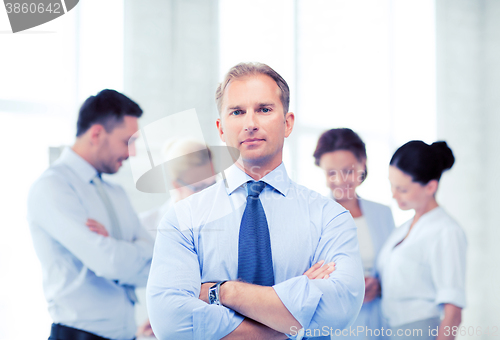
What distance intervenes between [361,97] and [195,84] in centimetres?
83

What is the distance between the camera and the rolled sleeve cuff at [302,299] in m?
1.06

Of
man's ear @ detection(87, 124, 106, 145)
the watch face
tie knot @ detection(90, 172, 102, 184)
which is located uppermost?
man's ear @ detection(87, 124, 106, 145)

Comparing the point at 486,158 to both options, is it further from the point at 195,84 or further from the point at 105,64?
the point at 105,64

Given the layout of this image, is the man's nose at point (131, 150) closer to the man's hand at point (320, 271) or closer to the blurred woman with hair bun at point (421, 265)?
the man's hand at point (320, 271)

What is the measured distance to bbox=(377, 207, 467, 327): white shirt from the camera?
1.67 meters

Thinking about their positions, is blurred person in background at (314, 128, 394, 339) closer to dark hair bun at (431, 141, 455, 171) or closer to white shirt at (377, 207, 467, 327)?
white shirt at (377, 207, 467, 327)

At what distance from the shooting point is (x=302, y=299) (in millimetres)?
1059

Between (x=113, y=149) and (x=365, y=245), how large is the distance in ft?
3.95

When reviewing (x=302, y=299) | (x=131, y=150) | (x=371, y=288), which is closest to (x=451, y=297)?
(x=371, y=288)

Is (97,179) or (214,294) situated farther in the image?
(97,179)

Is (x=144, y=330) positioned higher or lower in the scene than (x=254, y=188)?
lower

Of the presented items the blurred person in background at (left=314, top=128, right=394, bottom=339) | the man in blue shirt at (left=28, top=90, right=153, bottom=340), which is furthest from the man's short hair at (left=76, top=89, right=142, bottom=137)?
the blurred person in background at (left=314, top=128, right=394, bottom=339)

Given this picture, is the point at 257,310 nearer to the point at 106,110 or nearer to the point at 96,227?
the point at 96,227

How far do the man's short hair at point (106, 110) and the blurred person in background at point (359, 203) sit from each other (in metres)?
0.86
